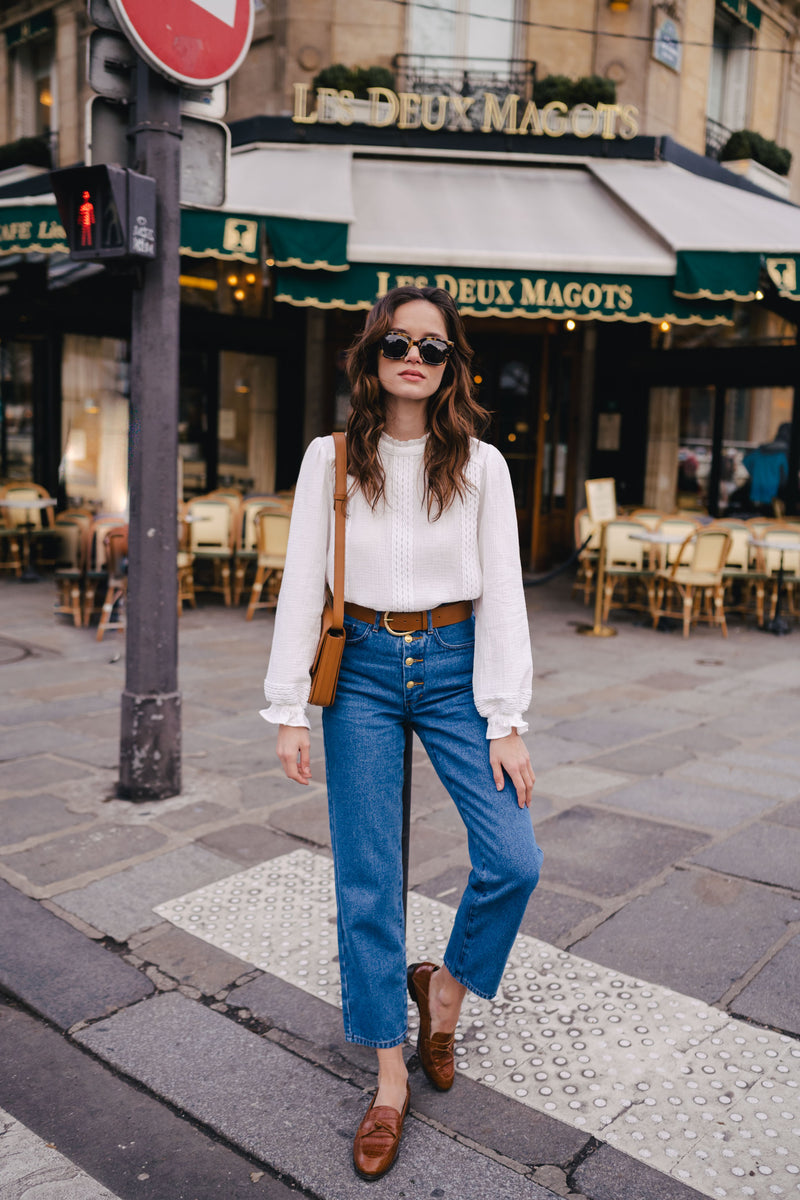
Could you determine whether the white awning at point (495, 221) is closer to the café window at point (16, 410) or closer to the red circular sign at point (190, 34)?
the red circular sign at point (190, 34)

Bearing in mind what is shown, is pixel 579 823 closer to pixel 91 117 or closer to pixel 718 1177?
pixel 718 1177

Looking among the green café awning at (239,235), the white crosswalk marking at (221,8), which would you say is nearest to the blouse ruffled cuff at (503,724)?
the white crosswalk marking at (221,8)

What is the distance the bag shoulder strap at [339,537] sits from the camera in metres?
2.17

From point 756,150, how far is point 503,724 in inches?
517

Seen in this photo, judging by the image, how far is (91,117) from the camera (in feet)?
12.9

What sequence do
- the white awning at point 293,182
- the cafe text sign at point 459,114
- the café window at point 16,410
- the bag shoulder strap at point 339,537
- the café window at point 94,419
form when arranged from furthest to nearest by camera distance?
the café window at point 16,410
the café window at point 94,419
the cafe text sign at point 459,114
the white awning at point 293,182
the bag shoulder strap at point 339,537

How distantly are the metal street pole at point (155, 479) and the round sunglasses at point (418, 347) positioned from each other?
6.90ft

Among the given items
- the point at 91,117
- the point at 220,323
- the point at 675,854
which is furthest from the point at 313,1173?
the point at 220,323

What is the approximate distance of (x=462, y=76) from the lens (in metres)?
11.4

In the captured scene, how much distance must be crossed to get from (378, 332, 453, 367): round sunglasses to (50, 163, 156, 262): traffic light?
2068mm

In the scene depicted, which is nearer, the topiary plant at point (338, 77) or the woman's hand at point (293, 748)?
the woman's hand at point (293, 748)

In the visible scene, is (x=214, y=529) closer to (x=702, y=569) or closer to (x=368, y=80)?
(x=702, y=569)

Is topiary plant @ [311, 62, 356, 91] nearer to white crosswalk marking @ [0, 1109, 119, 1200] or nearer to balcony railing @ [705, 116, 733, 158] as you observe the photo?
balcony railing @ [705, 116, 733, 158]

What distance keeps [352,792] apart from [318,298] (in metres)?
6.77
